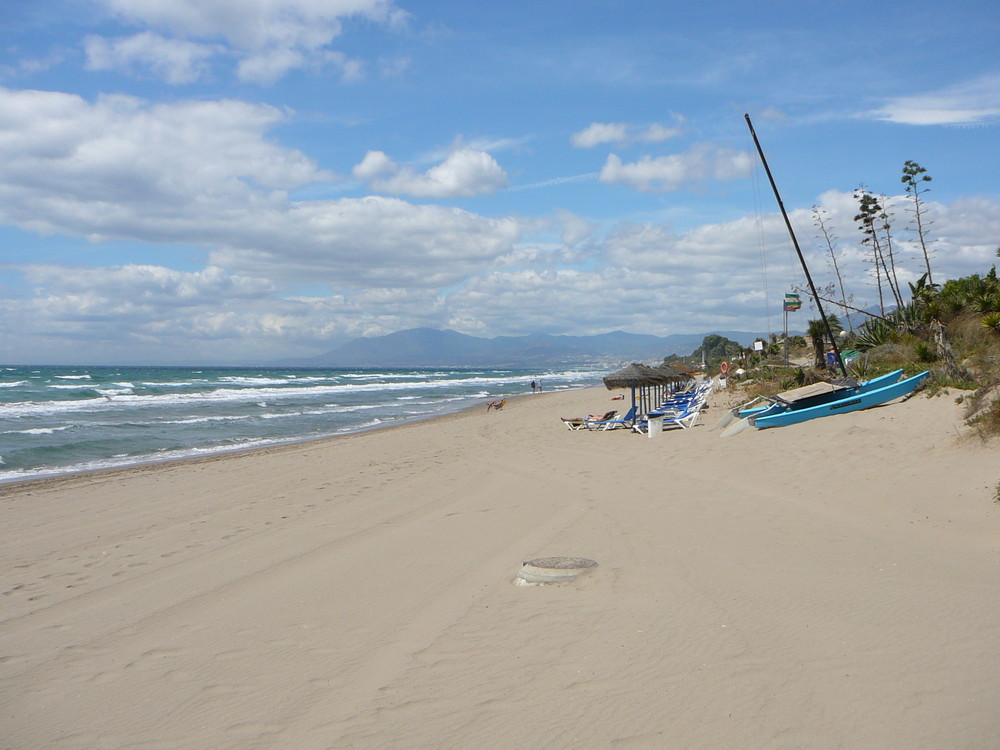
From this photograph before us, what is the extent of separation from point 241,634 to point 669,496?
5477 mm

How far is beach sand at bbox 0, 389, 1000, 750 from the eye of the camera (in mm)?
3418

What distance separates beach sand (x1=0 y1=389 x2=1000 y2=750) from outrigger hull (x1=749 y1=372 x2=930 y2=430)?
10.3 ft

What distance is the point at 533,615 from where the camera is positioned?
4.77m

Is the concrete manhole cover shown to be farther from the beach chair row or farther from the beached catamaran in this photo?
the beach chair row

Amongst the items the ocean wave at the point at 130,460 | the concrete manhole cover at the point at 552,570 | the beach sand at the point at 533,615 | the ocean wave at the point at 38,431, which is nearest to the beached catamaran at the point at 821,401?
the beach sand at the point at 533,615

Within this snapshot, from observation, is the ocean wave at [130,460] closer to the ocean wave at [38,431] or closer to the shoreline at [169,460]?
the shoreline at [169,460]

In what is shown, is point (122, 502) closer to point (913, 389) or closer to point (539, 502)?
point (539, 502)

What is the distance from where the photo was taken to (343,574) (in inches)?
243

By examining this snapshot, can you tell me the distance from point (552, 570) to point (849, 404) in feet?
34.1

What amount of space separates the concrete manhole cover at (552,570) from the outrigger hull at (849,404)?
8854 mm

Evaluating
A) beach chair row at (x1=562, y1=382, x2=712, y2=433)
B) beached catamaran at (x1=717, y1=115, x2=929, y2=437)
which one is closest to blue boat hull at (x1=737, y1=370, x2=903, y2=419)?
beached catamaran at (x1=717, y1=115, x2=929, y2=437)

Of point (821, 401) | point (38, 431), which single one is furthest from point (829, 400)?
point (38, 431)

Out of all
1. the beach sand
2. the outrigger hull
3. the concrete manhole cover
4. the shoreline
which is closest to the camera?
the beach sand

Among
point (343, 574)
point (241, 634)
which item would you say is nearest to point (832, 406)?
point (343, 574)
